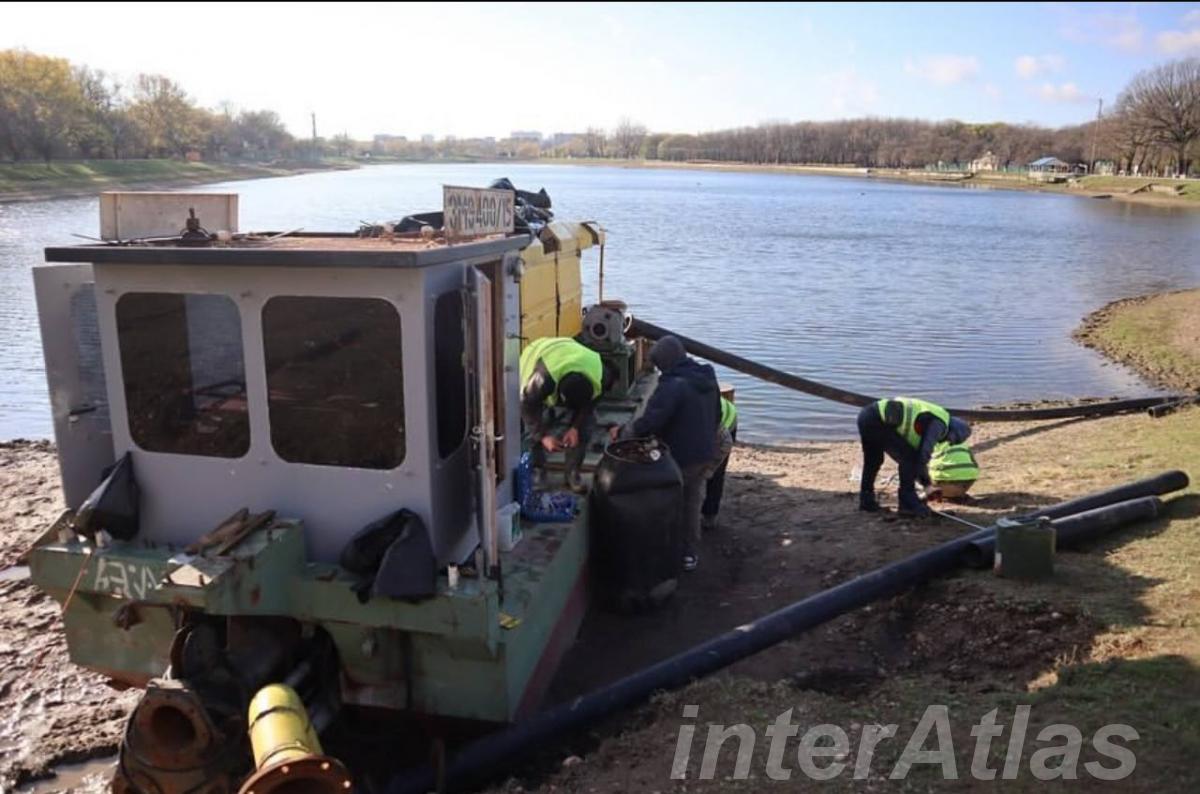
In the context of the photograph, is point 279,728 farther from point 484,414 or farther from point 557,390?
point 557,390

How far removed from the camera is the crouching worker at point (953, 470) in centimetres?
829

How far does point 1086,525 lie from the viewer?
21.7 feet

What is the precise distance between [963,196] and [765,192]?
16932 millimetres

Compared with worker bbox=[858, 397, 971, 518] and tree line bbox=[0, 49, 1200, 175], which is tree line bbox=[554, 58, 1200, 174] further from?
worker bbox=[858, 397, 971, 518]

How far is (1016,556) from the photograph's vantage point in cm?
Answer: 598

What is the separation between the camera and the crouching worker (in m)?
8.29

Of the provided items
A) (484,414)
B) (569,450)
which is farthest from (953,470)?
(484,414)

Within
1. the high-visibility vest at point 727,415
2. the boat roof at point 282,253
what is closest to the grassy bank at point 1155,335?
the high-visibility vest at point 727,415

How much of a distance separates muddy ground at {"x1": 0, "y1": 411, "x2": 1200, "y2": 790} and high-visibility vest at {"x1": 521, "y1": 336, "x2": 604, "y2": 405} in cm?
158

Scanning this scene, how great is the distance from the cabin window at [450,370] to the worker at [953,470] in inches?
197

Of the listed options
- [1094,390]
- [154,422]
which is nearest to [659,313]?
[1094,390]

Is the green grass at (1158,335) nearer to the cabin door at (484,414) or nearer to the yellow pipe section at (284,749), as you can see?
the cabin door at (484,414)

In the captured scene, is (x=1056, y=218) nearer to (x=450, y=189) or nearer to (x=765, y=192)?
(x=765, y=192)

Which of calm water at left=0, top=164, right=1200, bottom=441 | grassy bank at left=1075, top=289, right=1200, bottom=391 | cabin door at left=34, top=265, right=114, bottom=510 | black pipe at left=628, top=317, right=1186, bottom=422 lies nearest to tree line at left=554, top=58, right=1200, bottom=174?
calm water at left=0, top=164, right=1200, bottom=441
